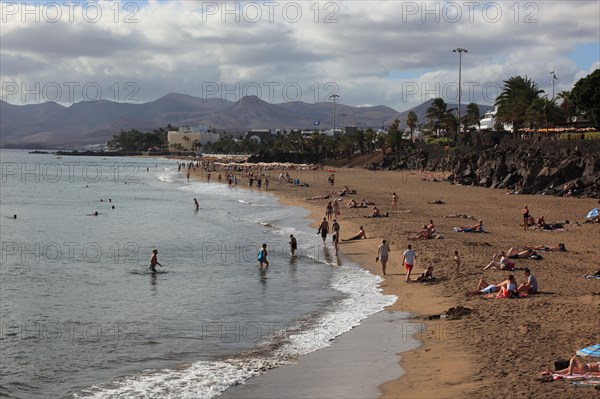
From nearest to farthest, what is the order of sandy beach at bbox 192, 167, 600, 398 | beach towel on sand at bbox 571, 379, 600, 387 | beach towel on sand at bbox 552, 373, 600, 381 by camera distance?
beach towel on sand at bbox 571, 379, 600, 387 → beach towel on sand at bbox 552, 373, 600, 381 → sandy beach at bbox 192, 167, 600, 398

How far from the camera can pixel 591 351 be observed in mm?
11000

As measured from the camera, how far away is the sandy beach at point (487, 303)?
1090cm

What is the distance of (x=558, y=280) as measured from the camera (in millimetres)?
17969

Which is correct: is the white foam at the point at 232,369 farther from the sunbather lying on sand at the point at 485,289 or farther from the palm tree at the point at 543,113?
the palm tree at the point at 543,113

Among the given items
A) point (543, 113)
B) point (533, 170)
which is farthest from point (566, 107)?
point (533, 170)

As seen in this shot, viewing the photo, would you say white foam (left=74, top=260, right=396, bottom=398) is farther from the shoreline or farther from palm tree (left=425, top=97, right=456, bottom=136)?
palm tree (left=425, top=97, right=456, bottom=136)

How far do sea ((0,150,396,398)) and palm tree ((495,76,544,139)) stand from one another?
38.7 meters

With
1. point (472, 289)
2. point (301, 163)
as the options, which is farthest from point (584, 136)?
point (301, 163)

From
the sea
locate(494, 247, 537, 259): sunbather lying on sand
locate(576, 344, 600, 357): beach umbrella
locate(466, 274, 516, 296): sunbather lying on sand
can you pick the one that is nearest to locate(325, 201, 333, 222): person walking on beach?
the sea

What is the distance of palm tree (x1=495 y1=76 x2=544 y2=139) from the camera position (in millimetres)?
67938

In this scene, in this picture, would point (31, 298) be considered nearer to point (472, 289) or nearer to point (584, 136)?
point (472, 289)

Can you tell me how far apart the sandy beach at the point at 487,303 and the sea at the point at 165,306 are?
175 centimetres

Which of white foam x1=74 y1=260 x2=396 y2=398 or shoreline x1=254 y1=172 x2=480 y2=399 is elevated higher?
shoreline x1=254 y1=172 x2=480 y2=399

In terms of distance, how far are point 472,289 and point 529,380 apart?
734cm
